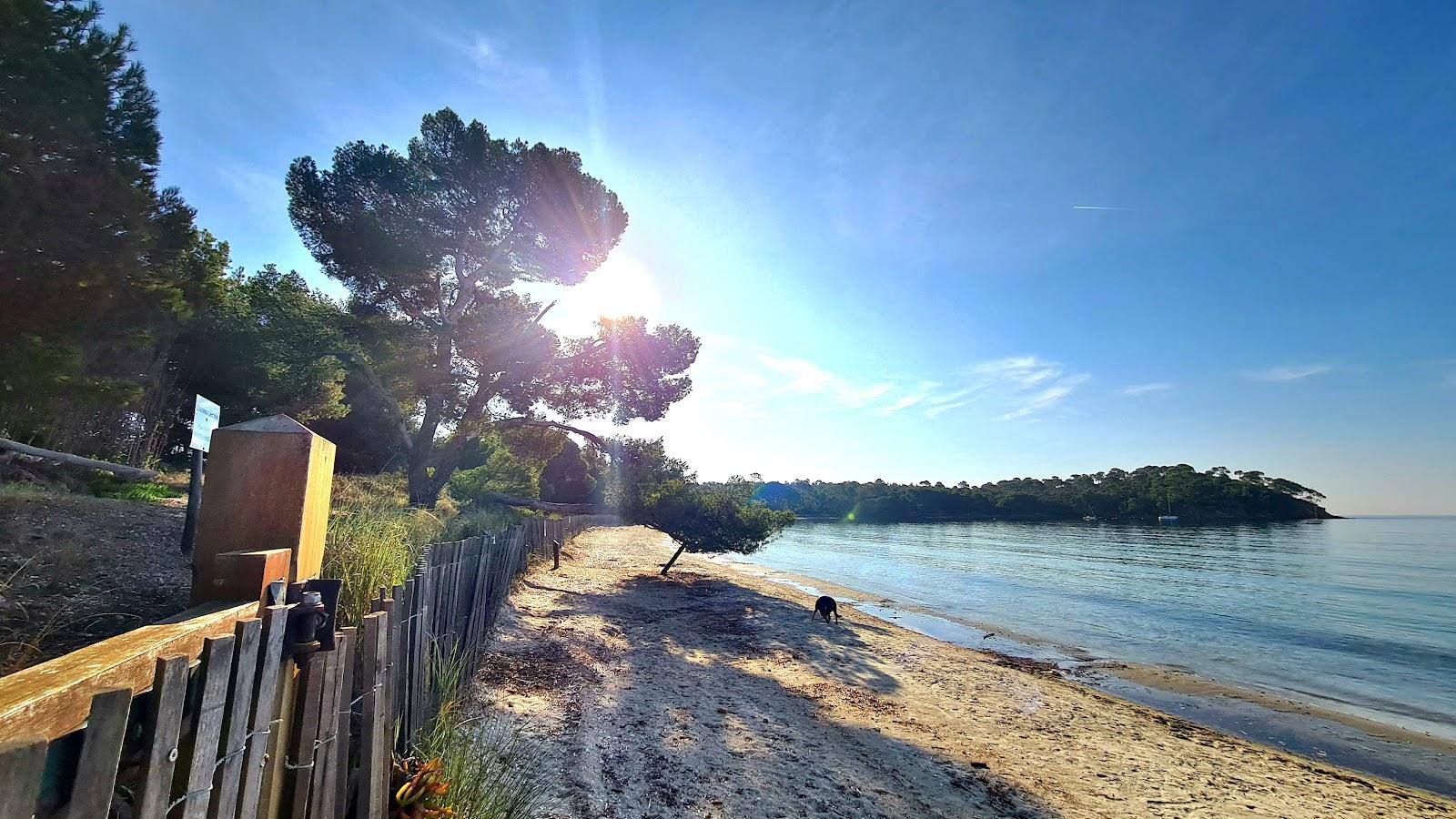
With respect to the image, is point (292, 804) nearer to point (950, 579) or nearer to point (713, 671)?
point (713, 671)

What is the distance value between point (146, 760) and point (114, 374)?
50.8 feet

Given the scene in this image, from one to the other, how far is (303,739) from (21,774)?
1.33 metres

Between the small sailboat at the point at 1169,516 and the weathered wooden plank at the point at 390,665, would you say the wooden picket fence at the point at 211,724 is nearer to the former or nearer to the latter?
the weathered wooden plank at the point at 390,665

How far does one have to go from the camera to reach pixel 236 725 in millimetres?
1818

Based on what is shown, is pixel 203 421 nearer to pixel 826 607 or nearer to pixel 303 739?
pixel 303 739

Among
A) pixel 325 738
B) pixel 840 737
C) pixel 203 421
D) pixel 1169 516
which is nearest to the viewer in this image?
pixel 325 738

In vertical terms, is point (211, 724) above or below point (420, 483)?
below

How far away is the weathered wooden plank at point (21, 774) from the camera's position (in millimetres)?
1091

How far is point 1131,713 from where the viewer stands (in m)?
9.69

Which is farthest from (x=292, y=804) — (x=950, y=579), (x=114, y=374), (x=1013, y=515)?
(x=1013, y=515)

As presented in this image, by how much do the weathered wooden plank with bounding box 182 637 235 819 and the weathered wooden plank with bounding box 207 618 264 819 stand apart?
64mm

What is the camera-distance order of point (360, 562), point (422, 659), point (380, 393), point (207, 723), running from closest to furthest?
point (207, 723), point (422, 659), point (360, 562), point (380, 393)

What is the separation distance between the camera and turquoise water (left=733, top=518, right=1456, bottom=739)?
13.5m

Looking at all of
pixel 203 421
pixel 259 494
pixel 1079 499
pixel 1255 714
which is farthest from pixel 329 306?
pixel 1079 499
